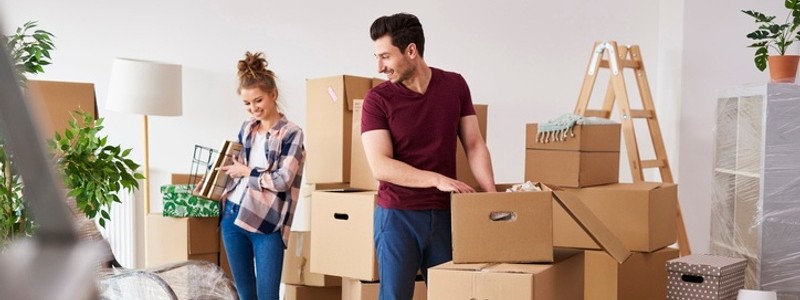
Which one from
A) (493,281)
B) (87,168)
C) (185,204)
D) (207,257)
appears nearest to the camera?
(493,281)

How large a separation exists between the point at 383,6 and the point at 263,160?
1.65m

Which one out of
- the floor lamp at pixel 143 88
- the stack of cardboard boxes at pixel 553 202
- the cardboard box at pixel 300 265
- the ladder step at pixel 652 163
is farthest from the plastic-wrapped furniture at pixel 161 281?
the ladder step at pixel 652 163

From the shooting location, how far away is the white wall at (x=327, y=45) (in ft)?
16.2

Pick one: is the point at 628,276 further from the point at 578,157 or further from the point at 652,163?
the point at 652,163

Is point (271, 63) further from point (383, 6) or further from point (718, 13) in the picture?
point (718, 13)

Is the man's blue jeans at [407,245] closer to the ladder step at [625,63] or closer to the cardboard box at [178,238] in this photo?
the cardboard box at [178,238]

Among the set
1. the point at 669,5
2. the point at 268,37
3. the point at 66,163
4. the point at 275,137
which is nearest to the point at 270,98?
the point at 275,137

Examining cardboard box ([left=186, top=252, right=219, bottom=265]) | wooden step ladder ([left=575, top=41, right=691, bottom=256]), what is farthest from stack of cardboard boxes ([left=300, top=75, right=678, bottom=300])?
wooden step ladder ([left=575, top=41, right=691, bottom=256])

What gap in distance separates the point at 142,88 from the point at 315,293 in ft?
4.11

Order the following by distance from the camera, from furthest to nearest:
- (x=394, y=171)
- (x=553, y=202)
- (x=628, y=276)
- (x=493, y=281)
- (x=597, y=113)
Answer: (x=597, y=113)
(x=628, y=276)
(x=553, y=202)
(x=394, y=171)
(x=493, y=281)

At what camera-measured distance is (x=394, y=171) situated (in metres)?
2.60

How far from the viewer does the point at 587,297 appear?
3609 millimetres

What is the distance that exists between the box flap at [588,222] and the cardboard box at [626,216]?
0.82 m

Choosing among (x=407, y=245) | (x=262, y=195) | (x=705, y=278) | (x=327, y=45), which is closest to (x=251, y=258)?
→ (x=262, y=195)
